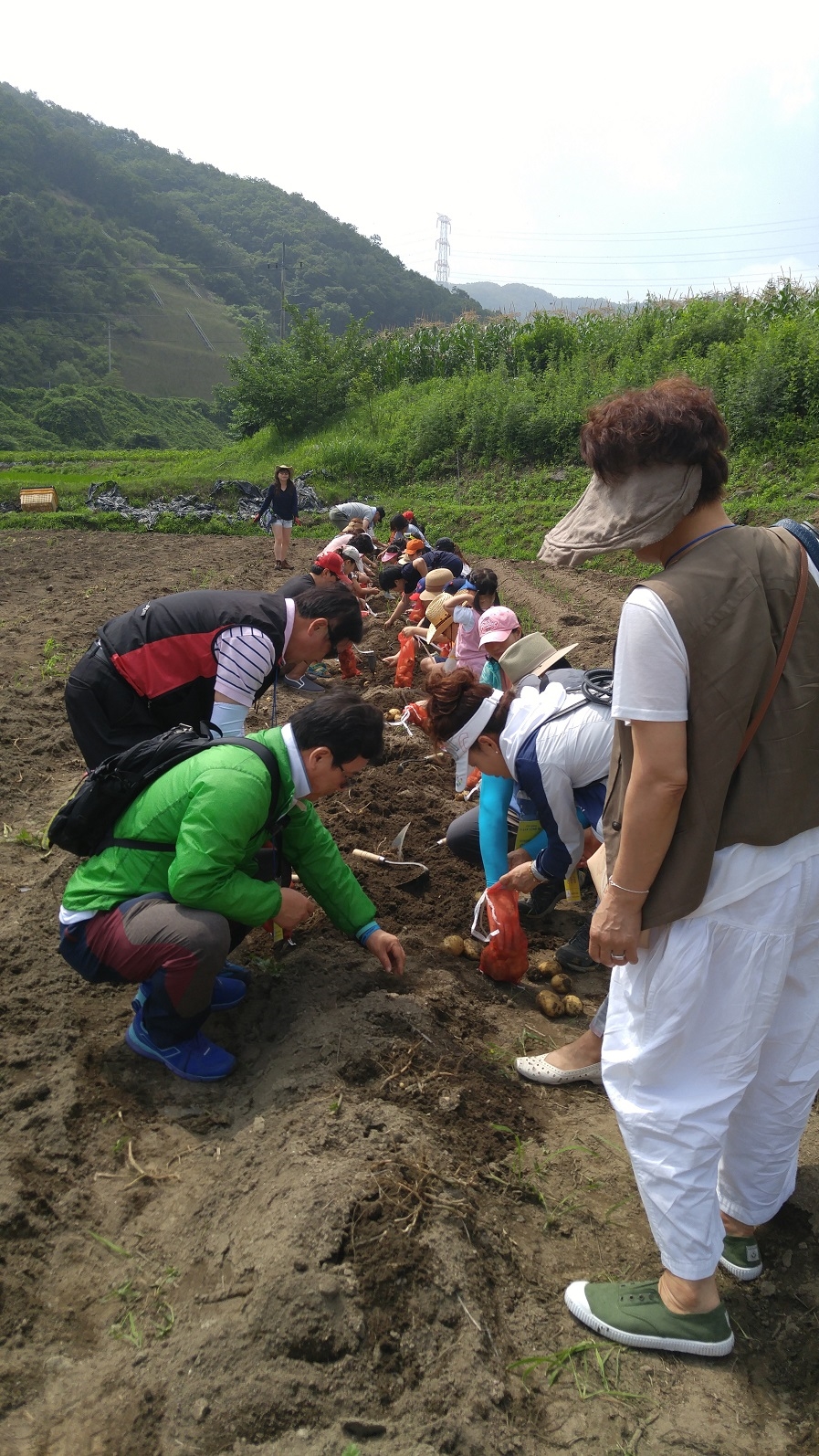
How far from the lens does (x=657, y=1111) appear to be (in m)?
1.90

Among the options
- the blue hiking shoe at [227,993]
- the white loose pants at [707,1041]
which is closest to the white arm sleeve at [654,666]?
the white loose pants at [707,1041]

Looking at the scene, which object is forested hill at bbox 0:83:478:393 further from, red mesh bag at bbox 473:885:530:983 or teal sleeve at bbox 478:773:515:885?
red mesh bag at bbox 473:885:530:983

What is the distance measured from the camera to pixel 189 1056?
3000mm

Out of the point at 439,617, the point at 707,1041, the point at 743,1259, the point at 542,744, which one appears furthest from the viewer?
the point at 439,617

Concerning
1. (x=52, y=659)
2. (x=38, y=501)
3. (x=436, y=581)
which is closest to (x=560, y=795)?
(x=436, y=581)

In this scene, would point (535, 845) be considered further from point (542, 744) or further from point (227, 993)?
point (227, 993)

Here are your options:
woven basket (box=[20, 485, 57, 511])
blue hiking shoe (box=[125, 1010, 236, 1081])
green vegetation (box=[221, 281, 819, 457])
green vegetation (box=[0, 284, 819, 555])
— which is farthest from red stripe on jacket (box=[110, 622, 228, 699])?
woven basket (box=[20, 485, 57, 511])

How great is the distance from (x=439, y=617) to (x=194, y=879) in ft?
16.6

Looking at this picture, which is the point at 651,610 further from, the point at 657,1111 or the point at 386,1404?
the point at 386,1404

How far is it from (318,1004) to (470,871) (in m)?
1.61

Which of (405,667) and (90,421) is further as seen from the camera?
(90,421)

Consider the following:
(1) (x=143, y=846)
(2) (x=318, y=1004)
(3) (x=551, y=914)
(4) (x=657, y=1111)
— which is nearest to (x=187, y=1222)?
(2) (x=318, y=1004)

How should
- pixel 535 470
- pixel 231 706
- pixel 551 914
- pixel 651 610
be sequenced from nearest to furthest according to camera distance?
pixel 651 610, pixel 231 706, pixel 551 914, pixel 535 470

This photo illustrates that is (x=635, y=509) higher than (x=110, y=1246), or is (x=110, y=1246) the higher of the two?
(x=635, y=509)
